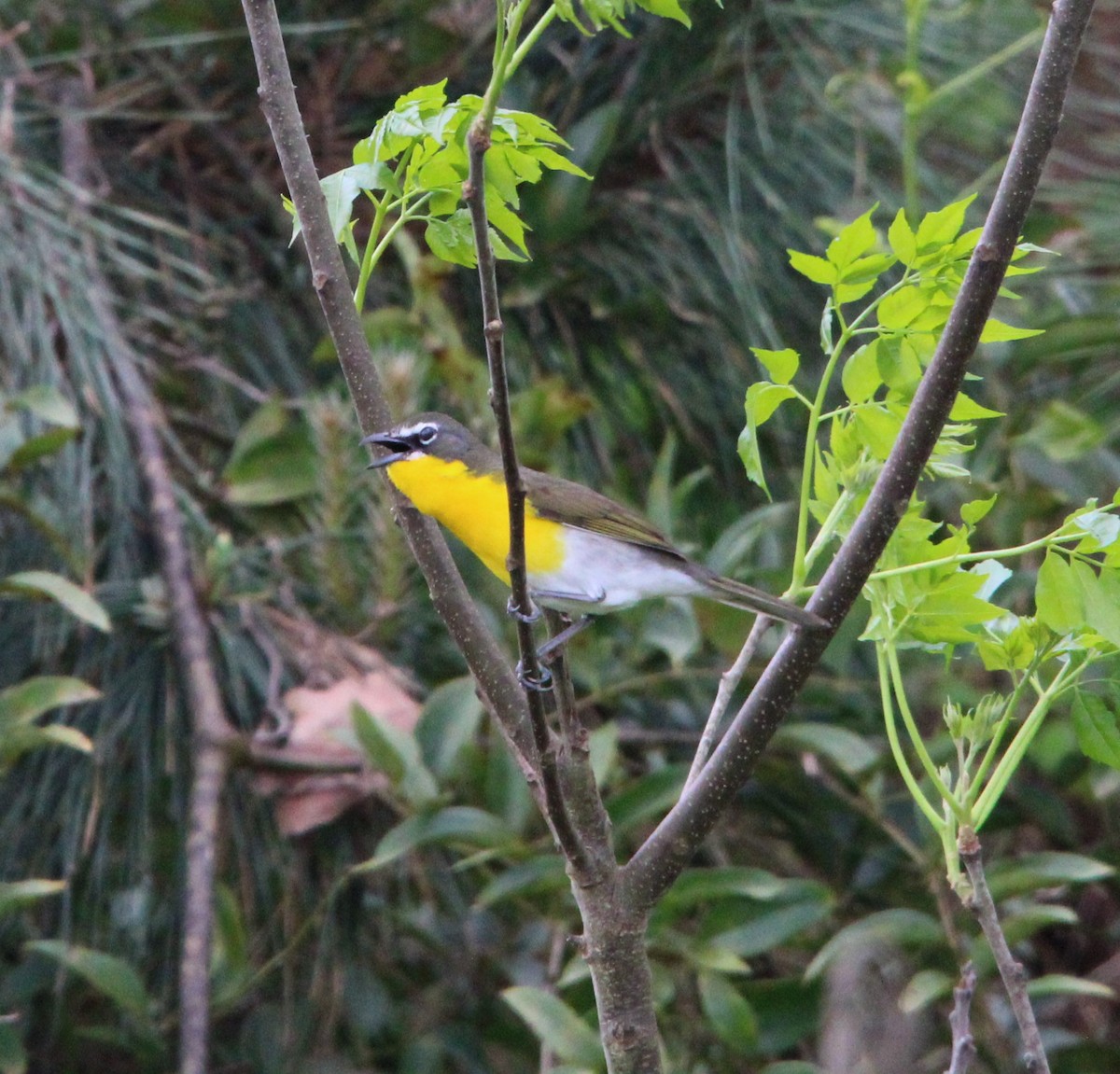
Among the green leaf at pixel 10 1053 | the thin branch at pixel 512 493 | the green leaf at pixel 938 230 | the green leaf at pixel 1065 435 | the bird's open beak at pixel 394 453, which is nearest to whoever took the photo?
the thin branch at pixel 512 493

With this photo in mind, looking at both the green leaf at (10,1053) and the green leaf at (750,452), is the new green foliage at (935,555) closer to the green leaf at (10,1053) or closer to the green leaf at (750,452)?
the green leaf at (750,452)

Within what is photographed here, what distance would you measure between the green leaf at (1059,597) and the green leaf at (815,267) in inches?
8.7

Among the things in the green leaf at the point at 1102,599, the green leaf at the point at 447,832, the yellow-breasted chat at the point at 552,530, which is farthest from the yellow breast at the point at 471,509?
the green leaf at the point at 1102,599

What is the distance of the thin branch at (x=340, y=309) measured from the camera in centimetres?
98

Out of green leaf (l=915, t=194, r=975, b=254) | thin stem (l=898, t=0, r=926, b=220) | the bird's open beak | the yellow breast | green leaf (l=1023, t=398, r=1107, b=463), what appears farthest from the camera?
green leaf (l=1023, t=398, r=1107, b=463)

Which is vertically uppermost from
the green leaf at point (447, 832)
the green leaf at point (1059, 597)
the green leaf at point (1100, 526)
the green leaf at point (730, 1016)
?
the green leaf at point (1100, 526)

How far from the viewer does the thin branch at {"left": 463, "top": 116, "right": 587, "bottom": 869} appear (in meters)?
0.74

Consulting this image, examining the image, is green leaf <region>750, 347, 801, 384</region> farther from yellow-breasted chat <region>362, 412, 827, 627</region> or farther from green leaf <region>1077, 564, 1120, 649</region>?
yellow-breasted chat <region>362, 412, 827, 627</region>

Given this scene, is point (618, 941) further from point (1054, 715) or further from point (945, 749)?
point (1054, 715)

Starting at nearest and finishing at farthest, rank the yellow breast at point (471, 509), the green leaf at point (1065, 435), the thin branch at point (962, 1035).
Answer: the thin branch at point (962, 1035), the yellow breast at point (471, 509), the green leaf at point (1065, 435)

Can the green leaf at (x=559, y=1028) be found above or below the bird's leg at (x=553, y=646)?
below

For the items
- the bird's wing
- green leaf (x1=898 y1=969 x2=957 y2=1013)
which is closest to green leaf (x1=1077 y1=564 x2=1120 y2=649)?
the bird's wing

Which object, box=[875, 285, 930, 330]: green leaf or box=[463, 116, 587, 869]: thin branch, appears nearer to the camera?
box=[463, 116, 587, 869]: thin branch

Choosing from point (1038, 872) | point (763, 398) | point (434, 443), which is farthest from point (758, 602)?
point (1038, 872)
